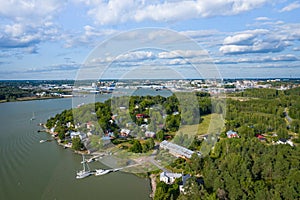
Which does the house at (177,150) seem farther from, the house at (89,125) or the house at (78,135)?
the house at (89,125)

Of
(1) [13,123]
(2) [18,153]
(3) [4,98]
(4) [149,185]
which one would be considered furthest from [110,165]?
(3) [4,98]

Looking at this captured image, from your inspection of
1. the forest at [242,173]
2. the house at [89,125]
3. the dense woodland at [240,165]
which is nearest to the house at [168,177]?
the dense woodland at [240,165]

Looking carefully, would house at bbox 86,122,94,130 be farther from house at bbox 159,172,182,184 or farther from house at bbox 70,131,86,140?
house at bbox 159,172,182,184

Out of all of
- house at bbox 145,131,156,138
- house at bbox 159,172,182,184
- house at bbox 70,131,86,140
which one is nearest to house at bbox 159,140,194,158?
house at bbox 145,131,156,138

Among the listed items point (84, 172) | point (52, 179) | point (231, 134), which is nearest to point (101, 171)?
point (84, 172)

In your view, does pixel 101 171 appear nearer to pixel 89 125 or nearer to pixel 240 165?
pixel 240 165

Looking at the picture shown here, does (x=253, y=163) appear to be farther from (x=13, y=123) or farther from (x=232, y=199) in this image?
(x=13, y=123)

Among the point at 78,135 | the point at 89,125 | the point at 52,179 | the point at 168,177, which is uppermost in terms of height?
the point at 89,125

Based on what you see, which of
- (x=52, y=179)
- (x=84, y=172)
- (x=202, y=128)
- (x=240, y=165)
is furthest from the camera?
(x=202, y=128)

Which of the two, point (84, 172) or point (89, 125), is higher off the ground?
point (89, 125)
